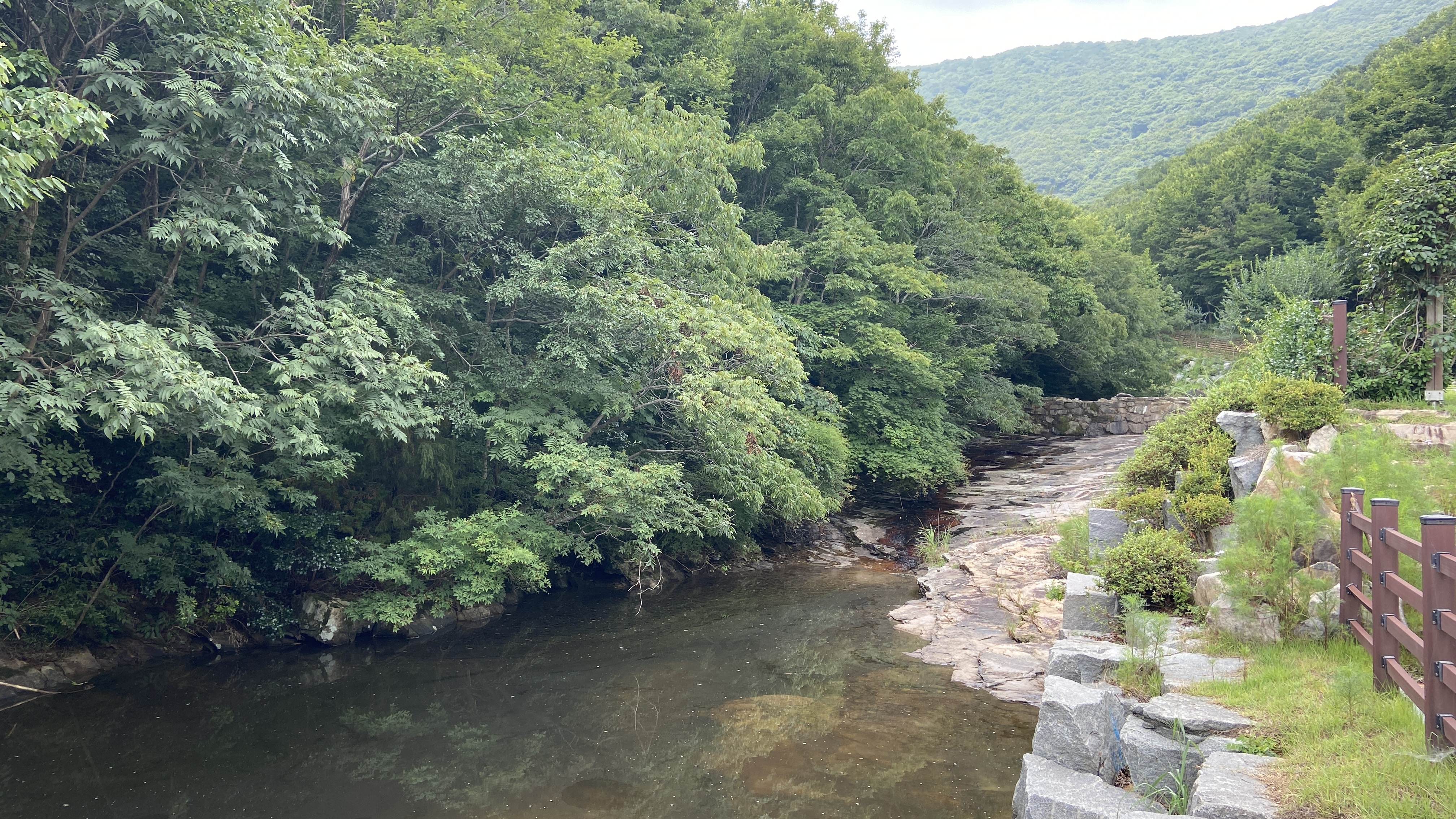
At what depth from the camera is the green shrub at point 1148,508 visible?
29.1 feet

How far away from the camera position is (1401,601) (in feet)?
13.6

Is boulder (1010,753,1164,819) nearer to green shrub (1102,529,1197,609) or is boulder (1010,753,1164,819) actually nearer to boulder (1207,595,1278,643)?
boulder (1207,595,1278,643)

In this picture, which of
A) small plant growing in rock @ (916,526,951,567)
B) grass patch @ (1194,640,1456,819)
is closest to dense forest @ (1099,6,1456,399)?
small plant growing in rock @ (916,526,951,567)

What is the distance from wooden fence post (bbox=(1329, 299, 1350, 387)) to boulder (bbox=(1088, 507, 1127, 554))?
297 centimetres

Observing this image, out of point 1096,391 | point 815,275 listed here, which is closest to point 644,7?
point 815,275

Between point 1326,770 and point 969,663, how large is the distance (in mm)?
4532

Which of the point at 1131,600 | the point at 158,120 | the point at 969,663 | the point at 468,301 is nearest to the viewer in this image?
the point at 1131,600

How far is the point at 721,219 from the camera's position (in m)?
13.2

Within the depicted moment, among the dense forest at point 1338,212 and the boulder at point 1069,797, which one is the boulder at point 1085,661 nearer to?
the boulder at point 1069,797

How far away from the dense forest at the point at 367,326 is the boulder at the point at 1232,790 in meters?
7.22

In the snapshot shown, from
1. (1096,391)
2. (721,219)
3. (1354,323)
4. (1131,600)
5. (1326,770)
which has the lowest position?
(1096,391)

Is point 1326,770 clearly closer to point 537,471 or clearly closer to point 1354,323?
point 1354,323

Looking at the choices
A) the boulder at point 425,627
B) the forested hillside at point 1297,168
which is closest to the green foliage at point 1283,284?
the forested hillside at point 1297,168

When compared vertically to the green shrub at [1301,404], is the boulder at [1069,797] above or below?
below
